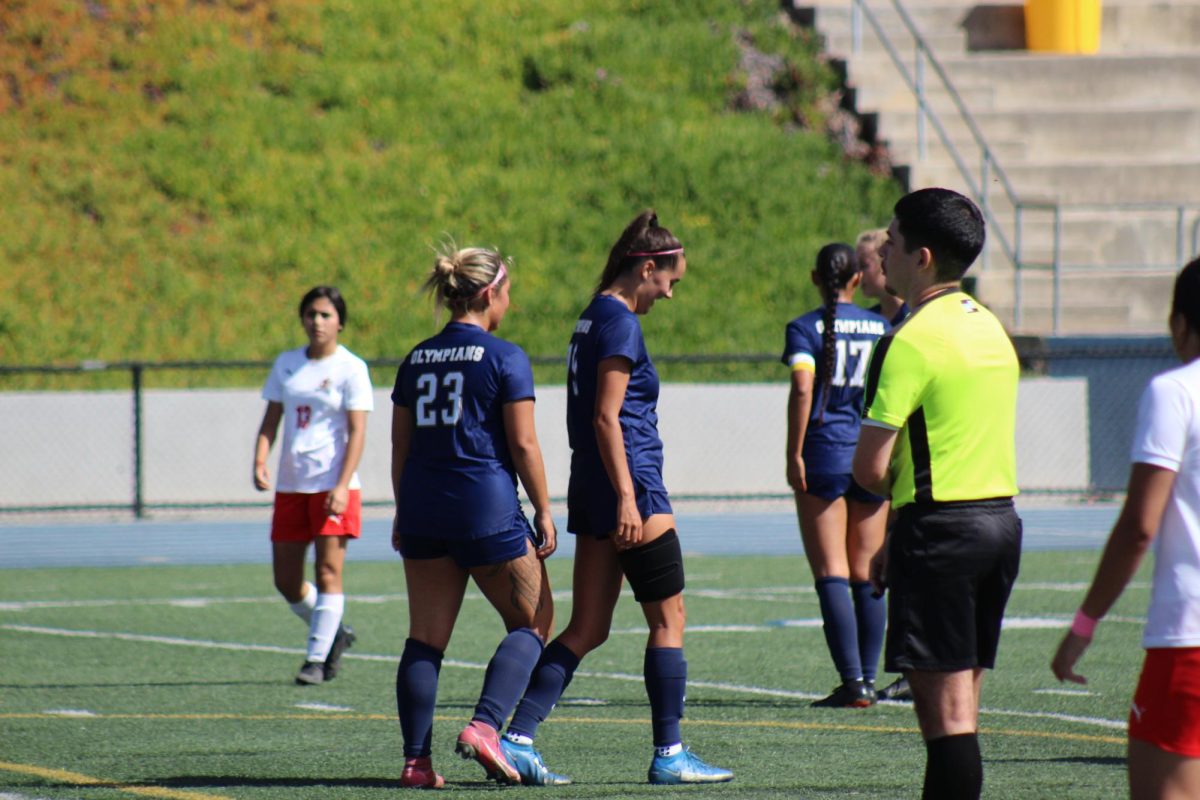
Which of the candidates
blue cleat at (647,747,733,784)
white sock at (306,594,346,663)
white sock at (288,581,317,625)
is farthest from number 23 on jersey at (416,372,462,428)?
white sock at (288,581,317,625)

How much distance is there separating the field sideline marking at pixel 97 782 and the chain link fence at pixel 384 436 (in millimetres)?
14154

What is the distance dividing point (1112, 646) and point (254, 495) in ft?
44.0

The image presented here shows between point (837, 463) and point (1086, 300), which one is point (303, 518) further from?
Answer: point (1086, 300)

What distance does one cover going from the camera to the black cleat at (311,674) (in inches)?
380

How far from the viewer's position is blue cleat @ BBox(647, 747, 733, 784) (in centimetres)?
670

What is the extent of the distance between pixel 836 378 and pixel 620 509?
2761mm

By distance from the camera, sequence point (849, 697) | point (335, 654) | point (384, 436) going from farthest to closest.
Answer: point (384, 436) → point (335, 654) → point (849, 697)

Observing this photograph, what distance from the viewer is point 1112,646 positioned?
10773 mm

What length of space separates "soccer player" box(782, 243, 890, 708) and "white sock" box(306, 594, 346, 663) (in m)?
2.52

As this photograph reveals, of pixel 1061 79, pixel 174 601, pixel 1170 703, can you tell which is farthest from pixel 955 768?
pixel 1061 79

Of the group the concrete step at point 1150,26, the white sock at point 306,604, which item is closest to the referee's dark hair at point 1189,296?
the white sock at point 306,604

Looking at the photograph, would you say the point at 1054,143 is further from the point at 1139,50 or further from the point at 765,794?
the point at 765,794

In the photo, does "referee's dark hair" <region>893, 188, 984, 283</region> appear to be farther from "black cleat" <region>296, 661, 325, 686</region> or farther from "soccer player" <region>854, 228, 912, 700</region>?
"black cleat" <region>296, 661, 325, 686</region>

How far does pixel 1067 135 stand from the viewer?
3067cm
